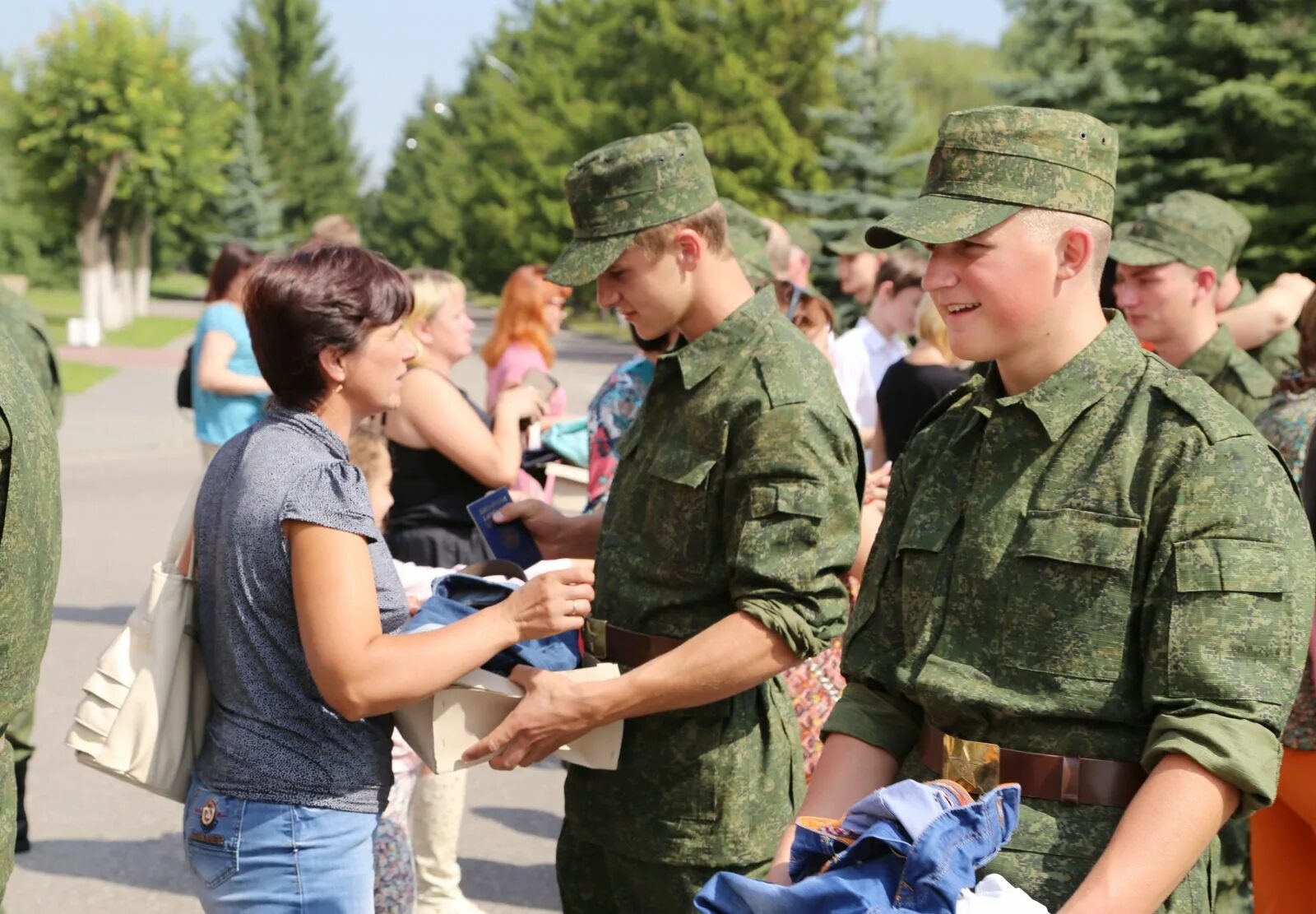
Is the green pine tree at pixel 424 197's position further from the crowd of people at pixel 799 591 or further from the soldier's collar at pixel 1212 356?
the crowd of people at pixel 799 591

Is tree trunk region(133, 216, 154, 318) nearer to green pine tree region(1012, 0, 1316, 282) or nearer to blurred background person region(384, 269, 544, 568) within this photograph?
green pine tree region(1012, 0, 1316, 282)

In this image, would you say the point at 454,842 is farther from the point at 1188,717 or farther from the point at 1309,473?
the point at 1188,717

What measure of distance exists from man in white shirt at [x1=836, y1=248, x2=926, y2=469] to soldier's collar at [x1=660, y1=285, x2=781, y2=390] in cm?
409

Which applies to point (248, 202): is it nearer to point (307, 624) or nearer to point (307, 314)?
point (307, 314)

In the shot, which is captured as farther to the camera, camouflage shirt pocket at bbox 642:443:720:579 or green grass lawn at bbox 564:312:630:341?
green grass lawn at bbox 564:312:630:341

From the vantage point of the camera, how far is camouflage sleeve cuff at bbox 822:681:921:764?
91.4 inches

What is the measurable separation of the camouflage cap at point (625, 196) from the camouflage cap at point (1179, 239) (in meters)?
2.26

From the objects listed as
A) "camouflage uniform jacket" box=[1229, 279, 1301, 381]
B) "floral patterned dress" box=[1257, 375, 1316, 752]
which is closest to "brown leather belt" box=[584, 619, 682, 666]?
"floral patterned dress" box=[1257, 375, 1316, 752]

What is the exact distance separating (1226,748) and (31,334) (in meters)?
4.78

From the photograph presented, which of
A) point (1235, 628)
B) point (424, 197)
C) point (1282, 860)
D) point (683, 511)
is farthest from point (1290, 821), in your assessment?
Answer: point (424, 197)

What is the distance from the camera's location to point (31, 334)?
18.0 feet

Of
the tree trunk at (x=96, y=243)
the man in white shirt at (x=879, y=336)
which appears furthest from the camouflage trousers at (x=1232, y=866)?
the tree trunk at (x=96, y=243)

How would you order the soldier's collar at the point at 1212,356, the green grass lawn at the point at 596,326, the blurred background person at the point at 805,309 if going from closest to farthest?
the soldier's collar at the point at 1212,356, the blurred background person at the point at 805,309, the green grass lawn at the point at 596,326

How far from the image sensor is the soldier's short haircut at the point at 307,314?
2.86 meters
